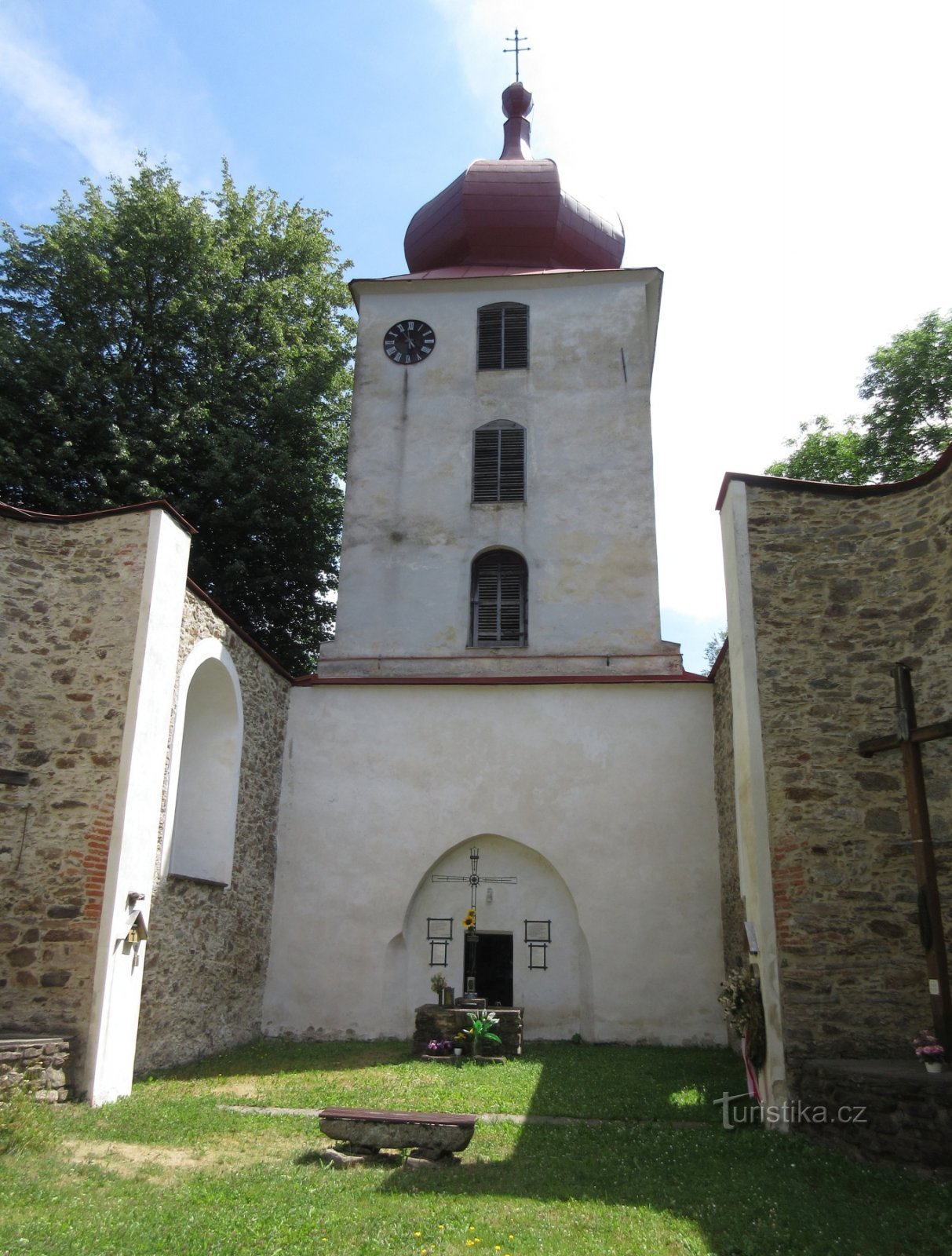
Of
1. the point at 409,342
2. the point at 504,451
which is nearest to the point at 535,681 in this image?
the point at 504,451

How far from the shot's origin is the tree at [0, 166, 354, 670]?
18.0 meters

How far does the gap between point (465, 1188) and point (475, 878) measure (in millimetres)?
7778

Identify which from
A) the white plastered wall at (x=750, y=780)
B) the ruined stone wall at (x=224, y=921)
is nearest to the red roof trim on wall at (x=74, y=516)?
the ruined stone wall at (x=224, y=921)

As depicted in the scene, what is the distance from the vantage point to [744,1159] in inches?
274

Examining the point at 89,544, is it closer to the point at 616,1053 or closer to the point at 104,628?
the point at 104,628

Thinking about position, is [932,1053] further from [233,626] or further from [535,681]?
[233,626]

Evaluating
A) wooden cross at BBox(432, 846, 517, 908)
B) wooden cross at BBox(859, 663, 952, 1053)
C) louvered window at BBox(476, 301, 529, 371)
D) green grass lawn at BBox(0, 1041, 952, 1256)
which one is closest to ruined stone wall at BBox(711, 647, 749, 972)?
wooden cross at BBox(432, 846, 517, 908)

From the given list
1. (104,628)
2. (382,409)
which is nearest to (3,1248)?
(104,628)

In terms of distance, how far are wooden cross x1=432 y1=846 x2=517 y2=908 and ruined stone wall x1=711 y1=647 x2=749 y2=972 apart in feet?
9.53

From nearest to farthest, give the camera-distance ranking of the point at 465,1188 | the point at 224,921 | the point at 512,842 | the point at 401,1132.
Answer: the point at 465,1188, the point at 401,1132, the point at 224,921, the point at 512,842

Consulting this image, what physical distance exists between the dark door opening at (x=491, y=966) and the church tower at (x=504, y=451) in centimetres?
439

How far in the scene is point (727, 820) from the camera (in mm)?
12695

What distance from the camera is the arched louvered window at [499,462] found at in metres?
17.9

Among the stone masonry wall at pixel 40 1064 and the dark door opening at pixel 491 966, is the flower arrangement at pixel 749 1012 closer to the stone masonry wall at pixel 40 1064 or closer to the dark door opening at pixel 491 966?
the dark door opening at pixel 491 966
